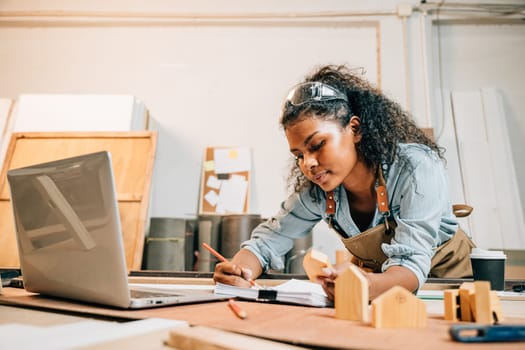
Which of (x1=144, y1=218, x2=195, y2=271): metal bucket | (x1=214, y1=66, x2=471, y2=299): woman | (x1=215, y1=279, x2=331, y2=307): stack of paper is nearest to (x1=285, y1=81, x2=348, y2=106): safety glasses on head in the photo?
(x1=214, y1=66, x2=471, y2=299): woman

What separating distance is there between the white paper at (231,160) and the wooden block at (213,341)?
291cm

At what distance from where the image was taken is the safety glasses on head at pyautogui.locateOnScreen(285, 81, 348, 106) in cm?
138

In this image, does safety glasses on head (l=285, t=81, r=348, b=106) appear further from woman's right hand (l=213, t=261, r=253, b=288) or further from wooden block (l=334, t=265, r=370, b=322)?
wooden block (l=334, t=265, r=370, b=322)

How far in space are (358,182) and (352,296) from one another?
2.48 ft

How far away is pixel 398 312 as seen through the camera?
2.35 ft

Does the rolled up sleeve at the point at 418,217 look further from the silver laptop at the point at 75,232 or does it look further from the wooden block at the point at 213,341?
the wooden block at the point at 213,341

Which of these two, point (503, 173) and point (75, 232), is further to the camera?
point (503, 173)

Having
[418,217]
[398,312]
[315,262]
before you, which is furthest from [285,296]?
[418,217]

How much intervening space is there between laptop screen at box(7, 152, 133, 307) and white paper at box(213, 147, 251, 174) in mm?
2482

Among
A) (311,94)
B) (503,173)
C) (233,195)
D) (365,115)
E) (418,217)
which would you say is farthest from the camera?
(233,195)

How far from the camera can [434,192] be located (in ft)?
4.30

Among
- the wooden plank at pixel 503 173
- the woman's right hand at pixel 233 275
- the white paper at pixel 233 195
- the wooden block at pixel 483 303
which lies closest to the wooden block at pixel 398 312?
the wooden block at pixel 483 303

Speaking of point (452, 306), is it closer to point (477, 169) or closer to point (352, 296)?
point (352, 296)

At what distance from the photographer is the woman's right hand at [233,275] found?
132 cm
